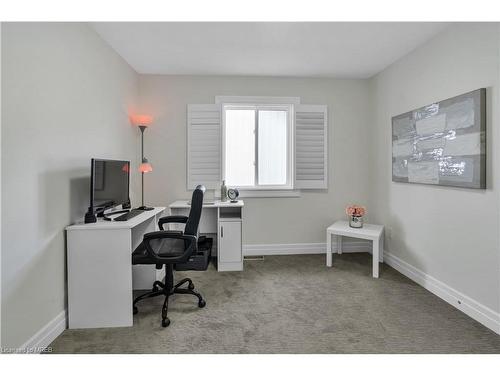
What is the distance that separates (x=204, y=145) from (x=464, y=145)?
115 inches

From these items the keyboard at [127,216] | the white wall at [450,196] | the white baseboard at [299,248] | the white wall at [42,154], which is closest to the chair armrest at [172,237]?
the keyboard at [127,216]

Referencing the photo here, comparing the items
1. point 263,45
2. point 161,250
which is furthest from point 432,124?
point 161,250

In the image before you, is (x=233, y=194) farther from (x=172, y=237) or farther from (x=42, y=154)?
(x=42, y=154)

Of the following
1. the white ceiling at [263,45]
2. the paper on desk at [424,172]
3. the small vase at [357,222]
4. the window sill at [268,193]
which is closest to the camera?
the white ceiling at [263,45]

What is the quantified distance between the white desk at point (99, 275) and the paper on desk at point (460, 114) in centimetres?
294

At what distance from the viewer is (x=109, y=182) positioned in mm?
2516

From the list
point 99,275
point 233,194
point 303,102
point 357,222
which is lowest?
point 99,275

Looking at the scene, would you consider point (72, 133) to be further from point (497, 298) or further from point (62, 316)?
point (497, 298)

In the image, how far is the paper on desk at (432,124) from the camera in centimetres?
257

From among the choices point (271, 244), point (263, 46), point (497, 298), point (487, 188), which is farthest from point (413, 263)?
point (263, 46)

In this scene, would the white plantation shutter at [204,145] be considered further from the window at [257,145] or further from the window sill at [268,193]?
the window sill at [268,193]

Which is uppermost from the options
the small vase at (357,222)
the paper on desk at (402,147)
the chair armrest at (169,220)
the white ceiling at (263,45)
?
the white ceiling at (263,45)

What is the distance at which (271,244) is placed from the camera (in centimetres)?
401

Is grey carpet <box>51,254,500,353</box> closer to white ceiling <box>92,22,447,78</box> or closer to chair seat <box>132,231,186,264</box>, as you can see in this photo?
chair seat <box>132,231,186,264</box>
